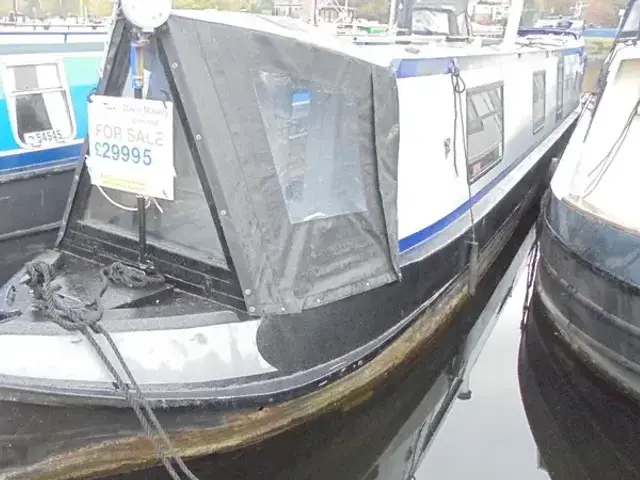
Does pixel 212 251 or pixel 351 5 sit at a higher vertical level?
pixel 351 5

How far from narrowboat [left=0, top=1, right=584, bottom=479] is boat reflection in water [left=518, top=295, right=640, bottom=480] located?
5.18 ft

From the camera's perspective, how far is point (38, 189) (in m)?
6.66

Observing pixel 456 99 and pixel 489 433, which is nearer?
pixel 489 433

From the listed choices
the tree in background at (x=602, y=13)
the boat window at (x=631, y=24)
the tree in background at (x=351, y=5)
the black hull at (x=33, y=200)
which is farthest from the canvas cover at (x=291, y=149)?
the tree in background at (x=602, y=13)

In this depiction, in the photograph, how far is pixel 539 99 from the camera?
9.32m

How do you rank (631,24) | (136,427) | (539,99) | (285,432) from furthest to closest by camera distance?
1. (539,99)
2. (631,24)
3. (285,432)
4. (136,427)

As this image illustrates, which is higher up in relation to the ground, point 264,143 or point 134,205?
point 264,143

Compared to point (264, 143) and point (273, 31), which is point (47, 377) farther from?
point (273, 31)

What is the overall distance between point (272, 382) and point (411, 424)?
171 cm

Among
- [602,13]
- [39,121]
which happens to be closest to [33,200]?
[39,121]

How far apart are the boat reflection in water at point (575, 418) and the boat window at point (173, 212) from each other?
293 cm

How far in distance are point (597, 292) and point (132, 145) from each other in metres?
3.44

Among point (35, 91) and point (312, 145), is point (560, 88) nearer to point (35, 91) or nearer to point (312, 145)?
point (35, 91)

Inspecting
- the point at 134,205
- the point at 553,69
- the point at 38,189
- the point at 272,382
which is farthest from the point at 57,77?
the point at 553,69
